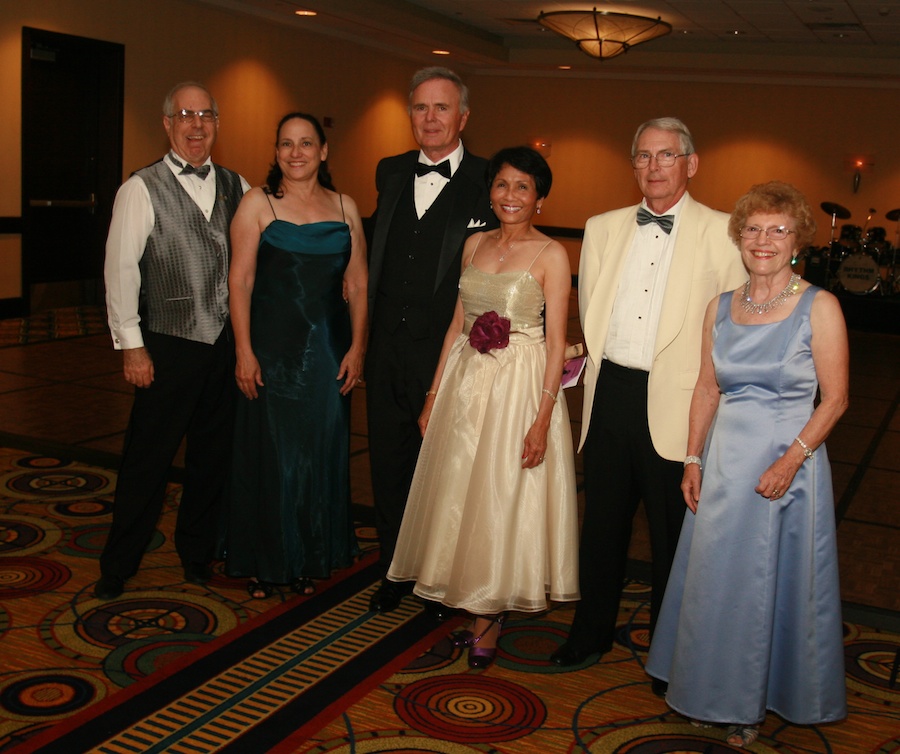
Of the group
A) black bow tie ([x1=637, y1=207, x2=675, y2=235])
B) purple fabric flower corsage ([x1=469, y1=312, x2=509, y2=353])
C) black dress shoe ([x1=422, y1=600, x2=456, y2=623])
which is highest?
black bow tie ([x1=637, y1=207, x2=675, y2=235])

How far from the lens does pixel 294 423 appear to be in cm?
→ 349

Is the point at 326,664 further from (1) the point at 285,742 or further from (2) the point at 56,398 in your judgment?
(2) the point at 56,398

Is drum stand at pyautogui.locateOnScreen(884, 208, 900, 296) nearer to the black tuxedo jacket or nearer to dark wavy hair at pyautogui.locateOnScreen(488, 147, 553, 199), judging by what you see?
the black tuxedo jacket

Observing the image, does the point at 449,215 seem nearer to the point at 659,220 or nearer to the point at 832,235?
the point at 659,220

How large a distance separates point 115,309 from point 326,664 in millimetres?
1309

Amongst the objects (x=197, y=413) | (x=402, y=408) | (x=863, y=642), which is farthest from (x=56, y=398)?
(x=863, y=642)

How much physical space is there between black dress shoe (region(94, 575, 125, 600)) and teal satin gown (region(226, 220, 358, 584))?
361 millimetres

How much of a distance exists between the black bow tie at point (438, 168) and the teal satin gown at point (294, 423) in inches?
12.7

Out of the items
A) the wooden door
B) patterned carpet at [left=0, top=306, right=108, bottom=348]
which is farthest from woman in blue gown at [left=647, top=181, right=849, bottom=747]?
the wooden door

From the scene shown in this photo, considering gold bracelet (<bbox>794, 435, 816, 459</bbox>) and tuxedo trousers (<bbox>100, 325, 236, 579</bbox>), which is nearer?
gold bracelet (<bbox>794, 435, 816, 459</bbox>)

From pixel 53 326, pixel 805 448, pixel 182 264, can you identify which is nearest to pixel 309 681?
pixel 182 264

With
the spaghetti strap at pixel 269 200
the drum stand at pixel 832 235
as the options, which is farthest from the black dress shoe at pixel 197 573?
the drum stand at pixel 832 235

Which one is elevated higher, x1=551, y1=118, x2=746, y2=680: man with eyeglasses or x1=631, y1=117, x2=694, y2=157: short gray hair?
x1=631, y1=117, x2=694, y2=157: short gray hair

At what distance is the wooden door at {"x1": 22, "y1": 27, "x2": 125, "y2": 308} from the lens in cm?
945
